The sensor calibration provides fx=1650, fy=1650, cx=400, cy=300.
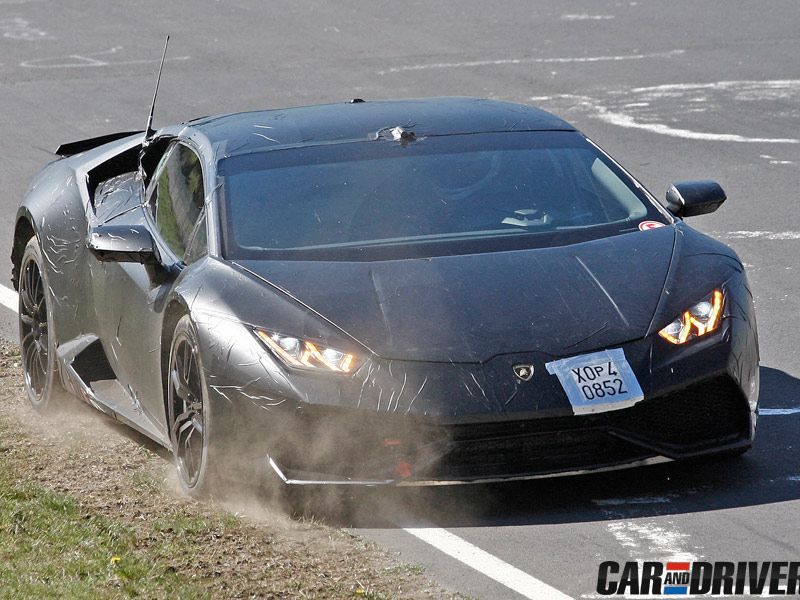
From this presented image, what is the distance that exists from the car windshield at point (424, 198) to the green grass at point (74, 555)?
1195 mm

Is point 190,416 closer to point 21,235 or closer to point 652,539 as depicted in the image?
point 652,539

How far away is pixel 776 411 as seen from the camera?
7.22 m

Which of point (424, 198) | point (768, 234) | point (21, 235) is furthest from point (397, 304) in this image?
point (768, 234)

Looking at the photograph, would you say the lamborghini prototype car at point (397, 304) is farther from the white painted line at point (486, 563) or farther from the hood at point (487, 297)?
the white painted line at point (486, 563)

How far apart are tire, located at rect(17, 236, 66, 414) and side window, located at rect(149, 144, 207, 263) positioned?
848mm

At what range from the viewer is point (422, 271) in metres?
6.23

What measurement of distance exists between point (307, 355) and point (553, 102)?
470 inches

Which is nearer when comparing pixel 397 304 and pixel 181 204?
pixel 397 304

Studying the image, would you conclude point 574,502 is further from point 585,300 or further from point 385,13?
point 385,13

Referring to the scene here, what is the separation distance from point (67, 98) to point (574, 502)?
12599mm

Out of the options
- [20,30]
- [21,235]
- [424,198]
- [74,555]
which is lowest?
[20,30]

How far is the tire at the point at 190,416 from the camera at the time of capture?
5.95 m

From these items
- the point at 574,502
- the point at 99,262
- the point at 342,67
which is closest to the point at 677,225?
the point at 574,502

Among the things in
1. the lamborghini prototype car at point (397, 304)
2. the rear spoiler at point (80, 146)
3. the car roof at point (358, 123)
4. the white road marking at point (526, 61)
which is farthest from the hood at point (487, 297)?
the white road marking at point (526, 61)
